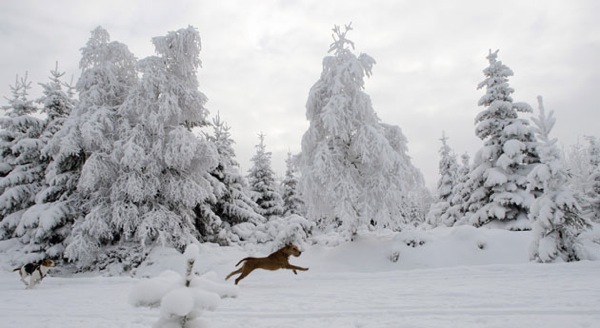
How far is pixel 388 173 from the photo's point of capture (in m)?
16.3

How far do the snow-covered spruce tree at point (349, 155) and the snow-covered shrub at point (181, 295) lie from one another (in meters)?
13.0

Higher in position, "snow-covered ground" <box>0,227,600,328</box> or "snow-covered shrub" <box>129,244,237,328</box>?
"snow-covered shrub" <box>129,244,237,328</box>

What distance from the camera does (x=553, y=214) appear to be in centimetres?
1080

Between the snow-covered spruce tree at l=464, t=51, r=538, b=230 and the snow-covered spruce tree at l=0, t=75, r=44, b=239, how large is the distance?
22.9 m

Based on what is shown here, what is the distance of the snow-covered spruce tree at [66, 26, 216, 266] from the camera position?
15500mm

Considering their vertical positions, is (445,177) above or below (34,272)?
above

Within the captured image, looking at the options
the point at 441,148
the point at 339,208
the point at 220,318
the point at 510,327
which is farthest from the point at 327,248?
the point at 441,148

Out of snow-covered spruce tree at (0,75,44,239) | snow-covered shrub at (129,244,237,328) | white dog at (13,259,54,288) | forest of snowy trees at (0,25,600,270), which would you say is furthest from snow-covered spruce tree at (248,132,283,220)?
snow-covered shrub at (129,244,237,328)

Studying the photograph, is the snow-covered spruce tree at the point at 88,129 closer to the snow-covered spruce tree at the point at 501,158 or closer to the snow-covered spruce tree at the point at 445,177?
the snow-covered spruce tree at the point at 501,158

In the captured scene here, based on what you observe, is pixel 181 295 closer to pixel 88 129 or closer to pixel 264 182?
pixel 88 129

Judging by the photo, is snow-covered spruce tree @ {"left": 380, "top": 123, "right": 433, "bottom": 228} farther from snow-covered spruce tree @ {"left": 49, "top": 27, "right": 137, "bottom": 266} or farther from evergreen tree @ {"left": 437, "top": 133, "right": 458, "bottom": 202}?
evergreen tree @ {"left": 437, "top": 133, "right": 458, "bottom": 202}

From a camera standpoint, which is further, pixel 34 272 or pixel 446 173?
pixel 446 173

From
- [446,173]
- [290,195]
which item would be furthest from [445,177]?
[290,195]

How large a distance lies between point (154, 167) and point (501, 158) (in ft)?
53.4
